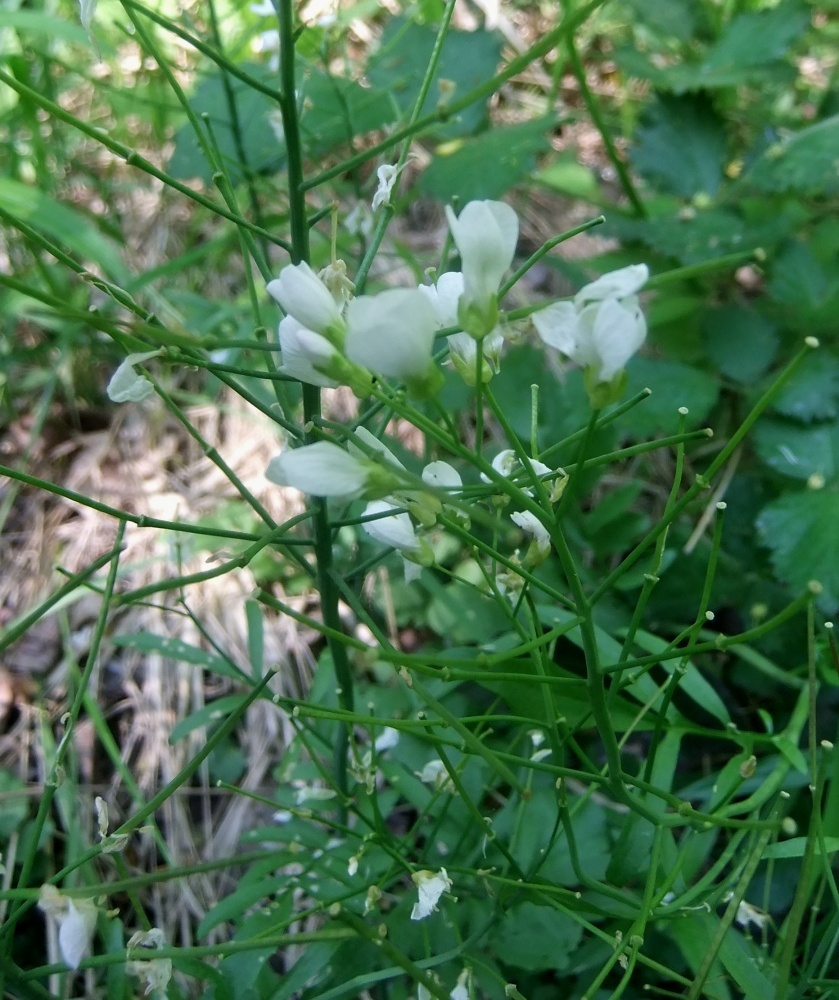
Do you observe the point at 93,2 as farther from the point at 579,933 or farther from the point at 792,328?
the point at 792,328

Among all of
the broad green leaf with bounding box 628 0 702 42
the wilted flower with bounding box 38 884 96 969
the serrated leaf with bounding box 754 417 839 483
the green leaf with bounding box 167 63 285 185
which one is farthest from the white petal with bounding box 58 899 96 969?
the broad green leaf with bounding box 628 0 702 42

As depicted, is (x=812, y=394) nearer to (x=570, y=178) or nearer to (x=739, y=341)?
(x=739, y=341)

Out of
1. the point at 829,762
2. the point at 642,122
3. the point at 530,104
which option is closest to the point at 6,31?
the point at 530,104

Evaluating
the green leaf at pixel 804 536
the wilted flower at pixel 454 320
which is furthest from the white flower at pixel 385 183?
the green leaf at pixel 804 536

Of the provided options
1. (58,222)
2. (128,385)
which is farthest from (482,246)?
(58,222)

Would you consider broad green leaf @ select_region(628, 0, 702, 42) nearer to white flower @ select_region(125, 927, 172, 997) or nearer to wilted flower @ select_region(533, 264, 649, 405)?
wilted flower @ select_region(533, 264, 649, 405)
